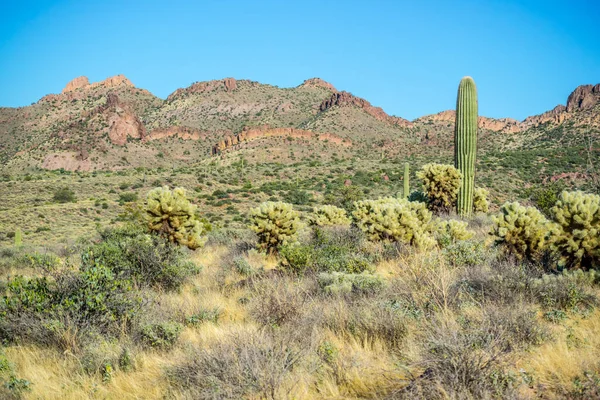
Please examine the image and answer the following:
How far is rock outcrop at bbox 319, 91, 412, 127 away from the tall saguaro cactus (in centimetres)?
7297

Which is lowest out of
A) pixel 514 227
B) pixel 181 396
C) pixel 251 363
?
pixel 181 396

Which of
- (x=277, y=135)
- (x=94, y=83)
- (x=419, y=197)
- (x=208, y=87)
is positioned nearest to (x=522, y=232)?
(x=419, y=197)

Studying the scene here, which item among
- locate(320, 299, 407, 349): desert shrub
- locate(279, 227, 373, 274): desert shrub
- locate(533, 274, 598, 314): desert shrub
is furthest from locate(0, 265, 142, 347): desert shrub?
locate(533, 274, 598, 314): desert shrub

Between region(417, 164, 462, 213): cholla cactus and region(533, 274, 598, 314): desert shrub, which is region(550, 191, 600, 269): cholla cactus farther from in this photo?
region(417, 164, 462, 213): cholla cactus

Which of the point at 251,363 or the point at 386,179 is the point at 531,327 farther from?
the point at 386,179

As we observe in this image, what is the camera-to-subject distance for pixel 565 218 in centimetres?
598

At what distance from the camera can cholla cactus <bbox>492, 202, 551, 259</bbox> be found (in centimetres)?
733

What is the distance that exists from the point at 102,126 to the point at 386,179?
6093cm

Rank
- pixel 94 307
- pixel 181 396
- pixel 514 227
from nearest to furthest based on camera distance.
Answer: pixel 181 396 → pixel 94 307 → pixel 514 227

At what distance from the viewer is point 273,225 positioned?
33.8ft

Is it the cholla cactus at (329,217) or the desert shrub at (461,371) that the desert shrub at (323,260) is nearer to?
the desert shrub at (461,371)

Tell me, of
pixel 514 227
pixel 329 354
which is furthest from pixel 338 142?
pixel 329 354

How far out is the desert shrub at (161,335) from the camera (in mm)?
4234

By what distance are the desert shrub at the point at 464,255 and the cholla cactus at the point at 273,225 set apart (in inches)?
163
